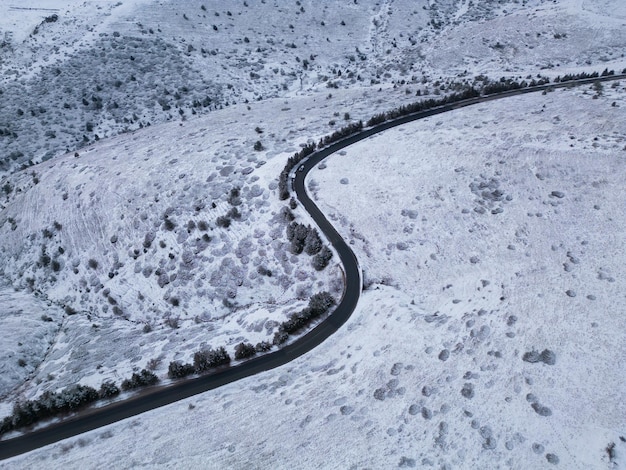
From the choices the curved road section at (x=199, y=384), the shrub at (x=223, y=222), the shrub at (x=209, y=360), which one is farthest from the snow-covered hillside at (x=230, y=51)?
the shrub at (x=209, y=360)

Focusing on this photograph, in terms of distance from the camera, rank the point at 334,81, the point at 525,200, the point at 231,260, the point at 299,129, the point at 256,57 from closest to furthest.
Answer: the point at 525,200, the point at 231,260, the point at 299,129, the point at 334,81, the point at 256,57

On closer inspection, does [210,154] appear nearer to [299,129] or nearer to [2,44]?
[299,129]

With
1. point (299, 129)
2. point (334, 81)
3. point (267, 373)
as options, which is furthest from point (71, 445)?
point (334, 81)

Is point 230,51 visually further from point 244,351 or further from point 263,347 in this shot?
point 244,351

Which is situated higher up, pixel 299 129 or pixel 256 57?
pixel 256 57

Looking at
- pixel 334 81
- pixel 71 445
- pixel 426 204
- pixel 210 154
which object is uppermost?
pixel 334 81

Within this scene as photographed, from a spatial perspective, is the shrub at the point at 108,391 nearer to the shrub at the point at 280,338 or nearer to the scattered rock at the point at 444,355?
the shrub at the point at 280,338

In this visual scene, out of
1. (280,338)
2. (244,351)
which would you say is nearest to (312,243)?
(280,338)
